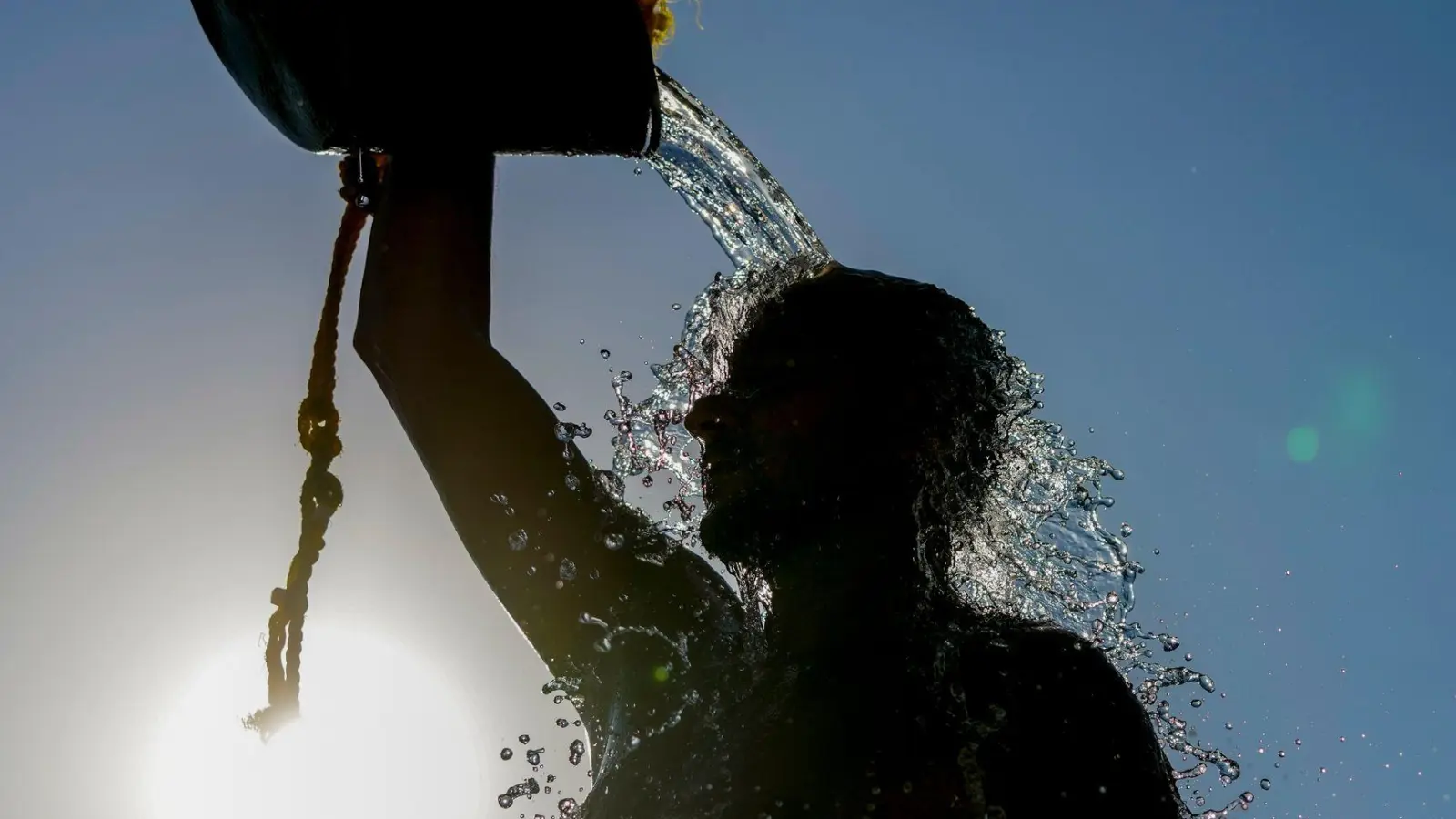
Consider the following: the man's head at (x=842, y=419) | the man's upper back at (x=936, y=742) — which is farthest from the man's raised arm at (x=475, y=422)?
the man's upper back at (x=936, y=742)

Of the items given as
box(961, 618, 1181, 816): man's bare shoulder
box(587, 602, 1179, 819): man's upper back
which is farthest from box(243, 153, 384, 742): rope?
box(961, 618, 1181, 816): man's bare shoulder

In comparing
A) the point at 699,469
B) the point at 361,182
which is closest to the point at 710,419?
the point at 699,469

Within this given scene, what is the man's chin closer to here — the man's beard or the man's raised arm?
the man's beard

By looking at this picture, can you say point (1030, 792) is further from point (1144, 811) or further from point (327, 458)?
point (327, 458)

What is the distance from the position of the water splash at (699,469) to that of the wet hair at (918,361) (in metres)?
0.11

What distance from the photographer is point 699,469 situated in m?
2.38

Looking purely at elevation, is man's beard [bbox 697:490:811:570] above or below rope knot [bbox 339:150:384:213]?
below

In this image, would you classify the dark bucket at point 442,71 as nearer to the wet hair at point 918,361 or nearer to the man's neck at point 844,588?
the wet hair at point 918,361

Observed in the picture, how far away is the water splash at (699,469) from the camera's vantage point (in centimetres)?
239

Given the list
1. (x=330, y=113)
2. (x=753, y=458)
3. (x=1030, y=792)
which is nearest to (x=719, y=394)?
(x=753, y=458)

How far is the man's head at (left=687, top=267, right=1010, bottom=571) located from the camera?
221 cm

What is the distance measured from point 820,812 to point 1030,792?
283 mm

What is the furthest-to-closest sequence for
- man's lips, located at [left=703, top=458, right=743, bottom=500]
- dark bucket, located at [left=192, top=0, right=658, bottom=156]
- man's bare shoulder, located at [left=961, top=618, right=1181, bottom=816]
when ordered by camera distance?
man's lips, located at [left=703, top=458, right=743, bottom=500], dark bucket, located at [left=192, top=0, right=658, bottom=156], man's bare shoulder, located at [left=961, top=618, right=1181, bottom=816]

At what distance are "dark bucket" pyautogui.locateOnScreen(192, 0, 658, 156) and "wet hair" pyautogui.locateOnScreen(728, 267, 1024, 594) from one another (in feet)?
1.91
